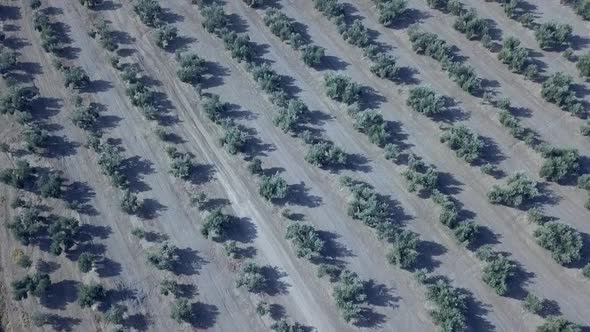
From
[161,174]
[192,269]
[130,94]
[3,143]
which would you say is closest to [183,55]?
[130,94]

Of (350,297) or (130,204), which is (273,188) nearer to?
(350,297)

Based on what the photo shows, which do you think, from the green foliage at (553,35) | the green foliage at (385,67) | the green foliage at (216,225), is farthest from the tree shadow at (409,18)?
the green foliage at (216,225)

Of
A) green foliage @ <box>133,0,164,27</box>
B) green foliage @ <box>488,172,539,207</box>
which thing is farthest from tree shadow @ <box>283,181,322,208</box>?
green foliage @ <box>133,0,164,27</box>

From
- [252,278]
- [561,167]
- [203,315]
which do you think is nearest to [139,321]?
[203,315]

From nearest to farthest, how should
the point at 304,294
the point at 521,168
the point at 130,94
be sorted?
the point at 304,294
the point at 521,168
the point at 130,94

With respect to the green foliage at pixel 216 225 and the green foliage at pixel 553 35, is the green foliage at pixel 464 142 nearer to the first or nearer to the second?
the green foliage at pixel 553 35

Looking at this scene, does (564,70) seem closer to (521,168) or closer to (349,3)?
(521,168)

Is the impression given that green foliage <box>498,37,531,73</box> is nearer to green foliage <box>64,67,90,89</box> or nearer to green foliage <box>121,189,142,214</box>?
green foliage <box>121,189,142,214</box>
